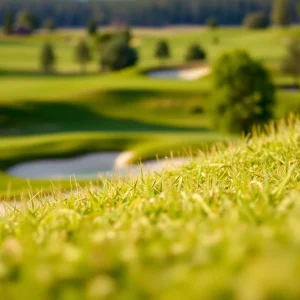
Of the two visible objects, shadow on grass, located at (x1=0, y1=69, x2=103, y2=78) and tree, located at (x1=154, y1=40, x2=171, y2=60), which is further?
tree, located at (x1=154, y1=40, x2=171, y2=60)

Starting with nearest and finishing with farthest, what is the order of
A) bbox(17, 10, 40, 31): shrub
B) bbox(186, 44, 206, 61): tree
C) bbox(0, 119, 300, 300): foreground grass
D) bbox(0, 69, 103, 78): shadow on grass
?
bbox(0, 119, 300, 300): foreground grass < bbox(0, 69, 103, 78): shadow on grass < bbox(186, 44, 206, 61): tree < bbox(17, 10, 40, 31): shrub

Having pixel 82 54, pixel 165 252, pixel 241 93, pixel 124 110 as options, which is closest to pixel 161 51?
pixel 82 54

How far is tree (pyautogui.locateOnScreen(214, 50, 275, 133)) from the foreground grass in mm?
37208

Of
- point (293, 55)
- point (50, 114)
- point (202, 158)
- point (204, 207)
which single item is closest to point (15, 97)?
point (50, 114)

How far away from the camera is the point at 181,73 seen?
241 feet

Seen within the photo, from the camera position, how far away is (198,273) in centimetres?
254

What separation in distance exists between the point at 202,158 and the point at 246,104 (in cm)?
3374

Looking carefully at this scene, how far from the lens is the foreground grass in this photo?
2.39 meters

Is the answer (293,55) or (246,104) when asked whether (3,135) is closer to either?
(246,104)

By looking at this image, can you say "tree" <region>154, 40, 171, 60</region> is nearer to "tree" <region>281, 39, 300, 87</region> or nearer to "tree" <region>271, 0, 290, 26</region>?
"tree" <region>281, 39, 300, 87</region>

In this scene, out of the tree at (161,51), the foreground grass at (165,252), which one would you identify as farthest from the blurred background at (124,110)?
the foreground grass at (165,252)

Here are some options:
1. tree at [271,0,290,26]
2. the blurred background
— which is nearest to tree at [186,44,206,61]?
the blurred background

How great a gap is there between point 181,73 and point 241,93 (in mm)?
32588

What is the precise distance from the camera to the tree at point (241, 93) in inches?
1612
